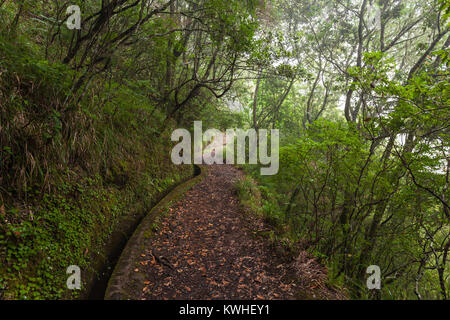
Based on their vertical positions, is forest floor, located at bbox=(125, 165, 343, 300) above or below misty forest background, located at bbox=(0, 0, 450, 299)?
below

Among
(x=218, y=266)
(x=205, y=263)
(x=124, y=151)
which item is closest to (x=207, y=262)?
(x=205, y=263)

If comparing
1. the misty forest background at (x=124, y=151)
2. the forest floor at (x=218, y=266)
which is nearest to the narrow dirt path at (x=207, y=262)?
the forest floor at (x=218, y=266)

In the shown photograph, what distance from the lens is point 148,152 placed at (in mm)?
6184

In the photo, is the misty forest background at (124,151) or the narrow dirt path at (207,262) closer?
the misty forest background at (124,151)

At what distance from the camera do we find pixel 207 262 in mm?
3791

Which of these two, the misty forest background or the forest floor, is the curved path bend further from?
the misty forest background

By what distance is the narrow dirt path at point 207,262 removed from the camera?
10.2ft

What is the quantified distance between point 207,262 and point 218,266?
0.73 feet

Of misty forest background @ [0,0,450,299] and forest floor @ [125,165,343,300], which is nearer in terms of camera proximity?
misty forest background @ [0,0,450,299]

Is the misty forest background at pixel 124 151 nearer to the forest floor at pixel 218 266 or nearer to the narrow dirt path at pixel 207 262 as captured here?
the forest floor at pixel 218 266

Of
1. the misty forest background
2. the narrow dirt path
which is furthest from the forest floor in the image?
the misty forest background

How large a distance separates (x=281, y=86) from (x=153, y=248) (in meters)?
13.0

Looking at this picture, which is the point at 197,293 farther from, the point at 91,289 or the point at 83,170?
the point at 83,170

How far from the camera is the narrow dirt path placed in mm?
3115
